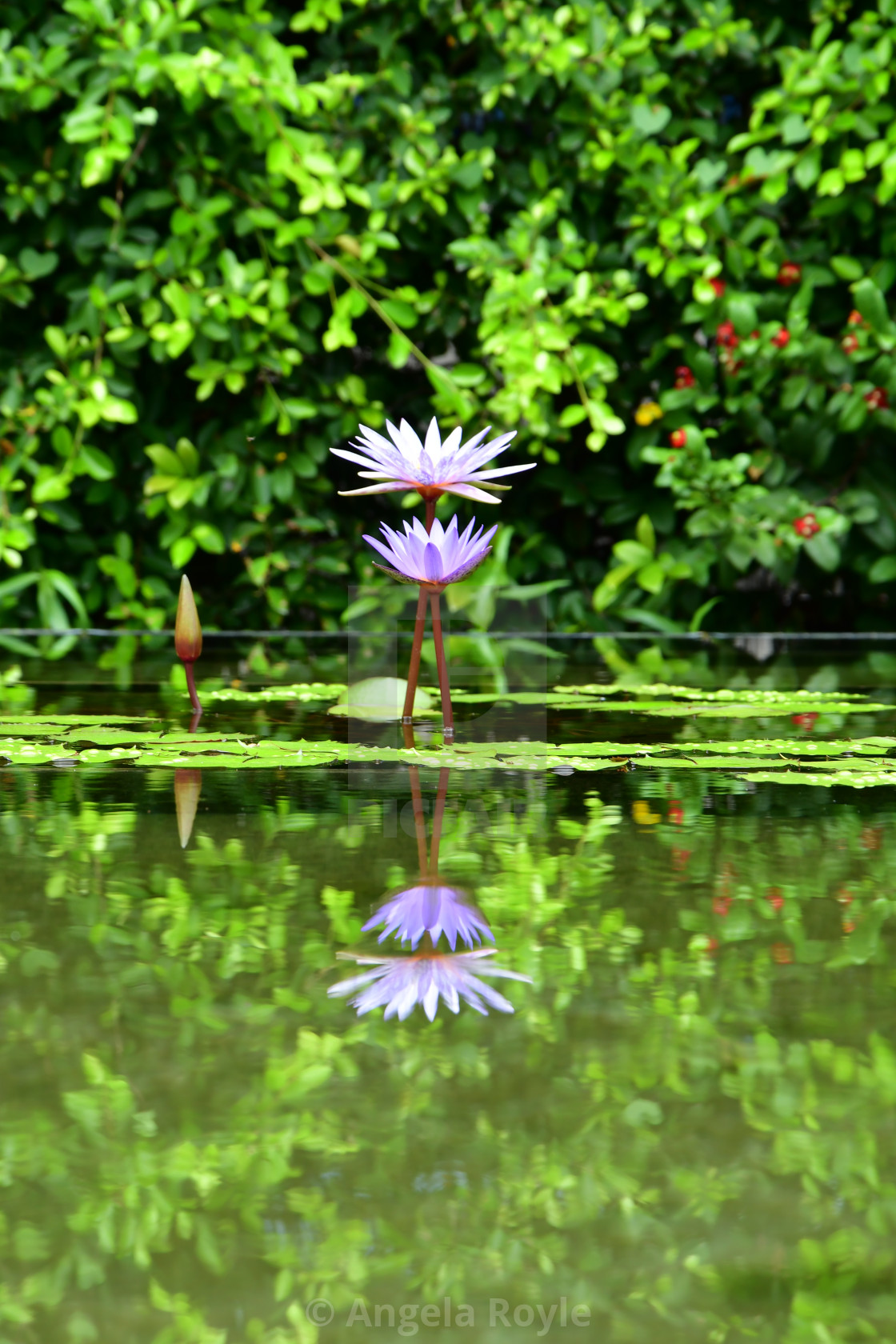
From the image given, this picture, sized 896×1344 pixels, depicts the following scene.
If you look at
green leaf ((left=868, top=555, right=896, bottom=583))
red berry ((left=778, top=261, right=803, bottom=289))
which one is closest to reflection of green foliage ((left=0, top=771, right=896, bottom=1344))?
green leaf ((left=868, top=555, right=896, bottom=583))

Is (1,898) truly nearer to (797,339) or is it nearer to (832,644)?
(832,644)

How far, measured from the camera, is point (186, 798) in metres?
1.26

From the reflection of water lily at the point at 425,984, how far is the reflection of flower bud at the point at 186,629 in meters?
0.82

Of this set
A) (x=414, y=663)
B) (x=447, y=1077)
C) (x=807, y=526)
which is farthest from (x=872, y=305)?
(x=447, y=1077)

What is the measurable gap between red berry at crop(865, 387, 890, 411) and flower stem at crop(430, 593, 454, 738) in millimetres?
1741

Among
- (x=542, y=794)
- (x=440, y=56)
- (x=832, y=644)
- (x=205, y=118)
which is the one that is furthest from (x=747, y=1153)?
(x=440, y=56)

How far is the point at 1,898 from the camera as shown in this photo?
91 centimetres

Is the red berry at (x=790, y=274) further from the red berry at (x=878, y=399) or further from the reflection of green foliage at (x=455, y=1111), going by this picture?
the reflection of green foliage at (x=455, y=1111)

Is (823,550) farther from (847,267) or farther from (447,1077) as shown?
(447,1077)

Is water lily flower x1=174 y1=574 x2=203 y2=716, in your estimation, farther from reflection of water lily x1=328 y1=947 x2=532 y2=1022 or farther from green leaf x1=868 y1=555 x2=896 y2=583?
green leaf x1=868 y1=555 x2=896 y2=583

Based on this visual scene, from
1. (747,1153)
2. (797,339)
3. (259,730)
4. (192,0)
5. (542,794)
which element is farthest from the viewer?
(797,339)

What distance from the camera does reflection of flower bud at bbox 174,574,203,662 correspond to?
1.54m

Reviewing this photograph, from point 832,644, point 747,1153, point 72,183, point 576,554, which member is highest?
point 72,183

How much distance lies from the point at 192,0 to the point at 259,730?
176 cm
